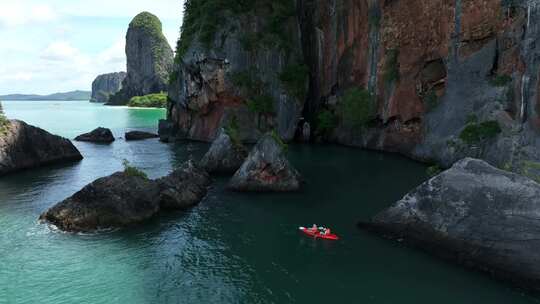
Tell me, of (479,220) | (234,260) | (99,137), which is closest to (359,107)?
(479,220)

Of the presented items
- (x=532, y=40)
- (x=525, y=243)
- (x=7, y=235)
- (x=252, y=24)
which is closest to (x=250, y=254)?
(x=525, y=243)

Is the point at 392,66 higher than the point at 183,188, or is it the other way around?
the point at 392,66

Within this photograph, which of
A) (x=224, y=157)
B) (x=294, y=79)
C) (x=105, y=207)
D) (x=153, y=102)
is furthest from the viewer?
(x=153, y=102)

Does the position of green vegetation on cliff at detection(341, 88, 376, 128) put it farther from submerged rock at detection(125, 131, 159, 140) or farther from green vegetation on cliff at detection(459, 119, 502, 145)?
submerged rock at detection(125, 131, 159, 140)

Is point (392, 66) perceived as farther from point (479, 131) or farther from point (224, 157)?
point (224, 157)

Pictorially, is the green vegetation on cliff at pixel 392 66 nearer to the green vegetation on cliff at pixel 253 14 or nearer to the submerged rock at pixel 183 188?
the green vegetation on cliff at pixel 253 14

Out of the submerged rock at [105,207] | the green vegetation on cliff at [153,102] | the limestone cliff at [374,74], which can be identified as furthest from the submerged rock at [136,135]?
the green vegetation on cliff at [153,102]
